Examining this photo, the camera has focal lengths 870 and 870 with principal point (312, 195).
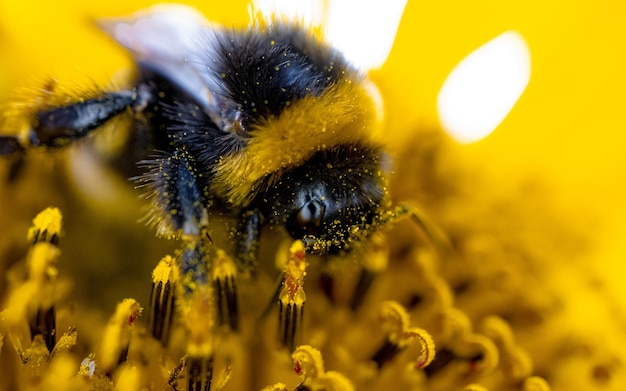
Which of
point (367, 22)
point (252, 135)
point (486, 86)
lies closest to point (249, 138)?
point (252, 135)

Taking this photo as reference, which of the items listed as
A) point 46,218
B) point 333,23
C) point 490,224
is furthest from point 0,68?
point 490,224

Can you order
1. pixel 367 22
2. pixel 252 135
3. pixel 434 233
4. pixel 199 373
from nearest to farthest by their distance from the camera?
pixel 252 135 < pixel 199 373 < pixel 434 233 < pixel 367 22

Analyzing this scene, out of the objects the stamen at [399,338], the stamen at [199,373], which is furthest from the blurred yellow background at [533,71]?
the stamen at [199,373]

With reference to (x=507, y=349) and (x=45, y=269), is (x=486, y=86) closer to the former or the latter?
(x=507, y=349)

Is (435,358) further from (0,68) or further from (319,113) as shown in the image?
(0,68)

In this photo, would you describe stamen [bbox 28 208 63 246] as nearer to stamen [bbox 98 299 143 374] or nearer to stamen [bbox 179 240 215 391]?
stamen [bbox 98 299 143 374]

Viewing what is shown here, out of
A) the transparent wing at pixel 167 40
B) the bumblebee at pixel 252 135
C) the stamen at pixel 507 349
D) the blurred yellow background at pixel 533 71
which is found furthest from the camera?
the blurred yellow background at pixel 533 71

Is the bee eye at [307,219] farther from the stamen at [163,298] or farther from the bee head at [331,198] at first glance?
the stamen at [163,298]
